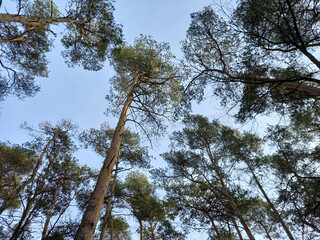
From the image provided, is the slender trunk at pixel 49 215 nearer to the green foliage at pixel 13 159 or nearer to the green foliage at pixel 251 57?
the green foliage at pixel 13 159

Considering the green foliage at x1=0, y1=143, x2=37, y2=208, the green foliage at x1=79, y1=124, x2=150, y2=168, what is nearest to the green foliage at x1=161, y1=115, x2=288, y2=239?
the green foliage at x1=79, y1=124, x2=150, y2=168

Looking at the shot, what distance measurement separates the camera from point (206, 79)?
5777 millimetres

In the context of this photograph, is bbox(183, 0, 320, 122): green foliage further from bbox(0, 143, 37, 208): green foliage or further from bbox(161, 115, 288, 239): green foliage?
bbox(0, 143, 37, 208): green foliage

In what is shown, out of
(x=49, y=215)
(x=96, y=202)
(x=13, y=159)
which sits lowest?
(x=96, y=202)

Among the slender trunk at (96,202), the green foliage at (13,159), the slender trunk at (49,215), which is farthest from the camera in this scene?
the green foliage at (13,159)

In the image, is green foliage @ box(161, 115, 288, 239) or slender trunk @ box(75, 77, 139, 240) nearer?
slender trunk @ box(75, 77, 139, 240)

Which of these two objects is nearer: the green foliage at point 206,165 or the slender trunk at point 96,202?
the slender trunk at point 96,202

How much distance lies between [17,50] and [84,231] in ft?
23.9

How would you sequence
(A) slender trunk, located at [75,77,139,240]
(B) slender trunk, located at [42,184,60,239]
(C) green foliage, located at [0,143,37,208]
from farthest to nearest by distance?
1. (C) green foliage, located at [0,143,37,208]
2. (B) slender trunk, located at [42,184,60,239]
3. (A) slender trunk, located at [75,77,139,240]

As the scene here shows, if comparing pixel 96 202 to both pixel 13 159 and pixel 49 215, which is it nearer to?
pixel 49 215

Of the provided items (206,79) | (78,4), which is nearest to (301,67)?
(206,79)

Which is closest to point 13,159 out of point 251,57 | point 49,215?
point 49,215

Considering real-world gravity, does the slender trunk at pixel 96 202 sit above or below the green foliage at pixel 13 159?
below

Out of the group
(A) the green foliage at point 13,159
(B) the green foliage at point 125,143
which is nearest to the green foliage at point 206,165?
(B) the green foliage at point 125,143
